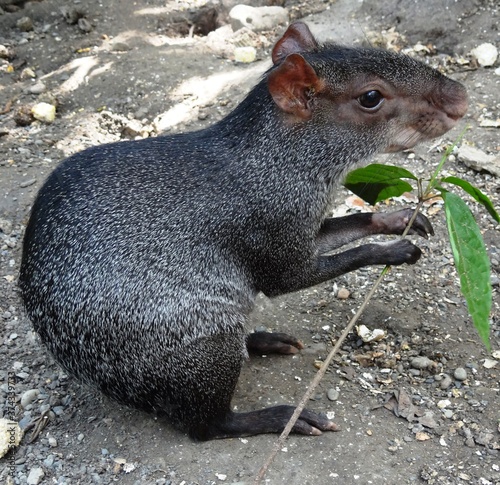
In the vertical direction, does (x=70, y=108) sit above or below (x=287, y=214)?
below

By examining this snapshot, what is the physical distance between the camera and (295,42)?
3.88m

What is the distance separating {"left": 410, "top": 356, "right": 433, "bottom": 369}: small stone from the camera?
4.10 m

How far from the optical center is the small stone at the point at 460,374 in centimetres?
400

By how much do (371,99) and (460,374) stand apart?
5.46 ft

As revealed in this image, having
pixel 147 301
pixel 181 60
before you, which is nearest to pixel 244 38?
pixel 181 60

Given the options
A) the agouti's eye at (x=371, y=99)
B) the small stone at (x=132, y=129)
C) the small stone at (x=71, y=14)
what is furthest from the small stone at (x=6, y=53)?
the agouti's eye at (x=371, y=99)

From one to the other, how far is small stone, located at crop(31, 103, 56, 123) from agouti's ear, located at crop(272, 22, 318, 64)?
3.32 metres

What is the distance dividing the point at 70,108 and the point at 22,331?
9.49 ft

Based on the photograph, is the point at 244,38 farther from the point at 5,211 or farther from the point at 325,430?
the point at 325,430

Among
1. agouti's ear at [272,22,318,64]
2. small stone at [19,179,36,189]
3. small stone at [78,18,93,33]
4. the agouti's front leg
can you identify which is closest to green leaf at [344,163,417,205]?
the agouti's front leg

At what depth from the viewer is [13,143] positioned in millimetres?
6301

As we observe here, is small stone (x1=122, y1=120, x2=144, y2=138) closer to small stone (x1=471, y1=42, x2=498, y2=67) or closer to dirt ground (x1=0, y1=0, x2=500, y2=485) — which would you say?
dirt ground (x1=0, y1=0, x2=500, y2=485)

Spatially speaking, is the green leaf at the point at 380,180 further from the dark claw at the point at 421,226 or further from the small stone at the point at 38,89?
the small stone at the point at 38,89

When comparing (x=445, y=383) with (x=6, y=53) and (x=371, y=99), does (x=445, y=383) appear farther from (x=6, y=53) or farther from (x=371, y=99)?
(x=6, y=53)
